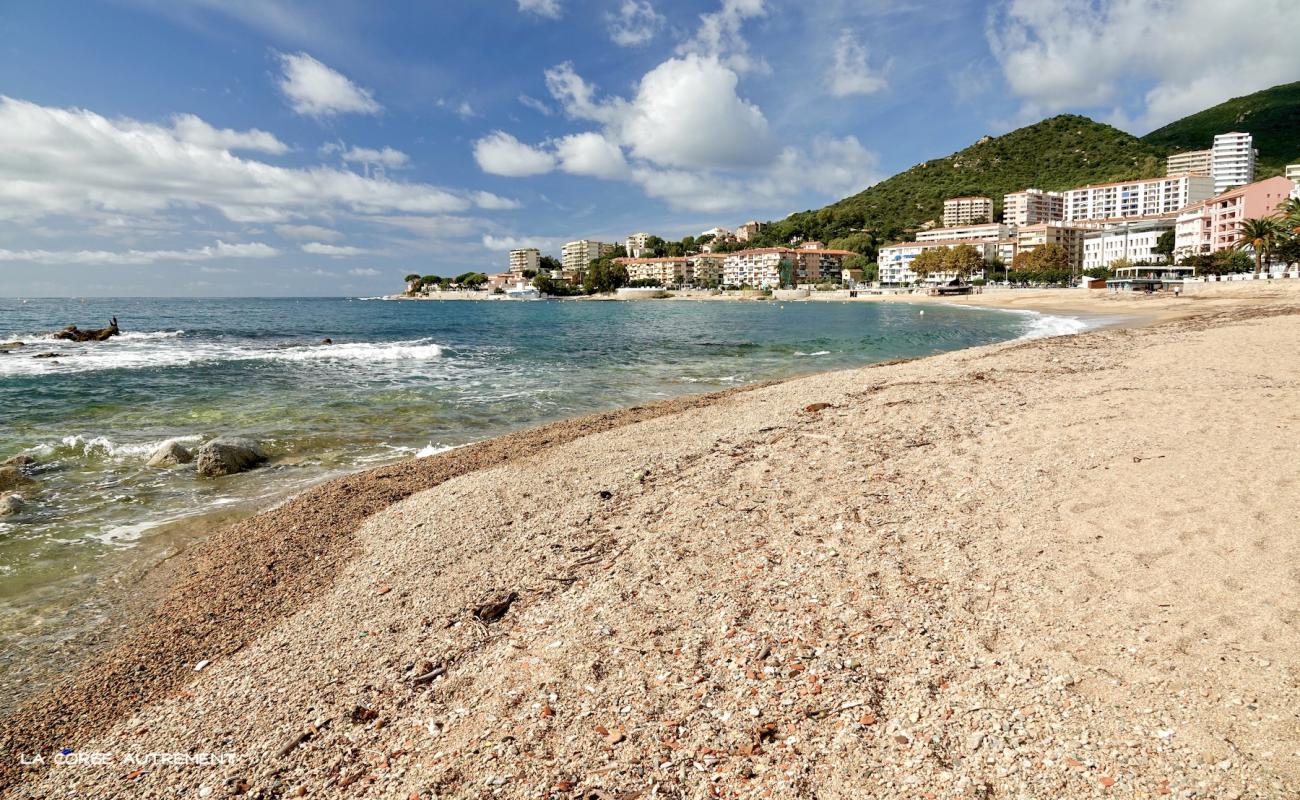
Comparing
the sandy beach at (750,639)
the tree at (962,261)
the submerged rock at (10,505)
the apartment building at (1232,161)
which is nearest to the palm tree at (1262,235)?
the tree at (962,261)

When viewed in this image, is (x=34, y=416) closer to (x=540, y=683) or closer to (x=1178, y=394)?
(x=540, y=683)

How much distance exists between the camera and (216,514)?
27.7 ft

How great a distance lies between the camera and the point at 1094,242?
443ft

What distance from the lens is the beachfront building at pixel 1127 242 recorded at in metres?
117

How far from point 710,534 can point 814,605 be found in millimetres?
1593

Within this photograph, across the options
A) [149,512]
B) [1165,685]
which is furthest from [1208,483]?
[149,512]

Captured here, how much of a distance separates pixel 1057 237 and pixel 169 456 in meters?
175

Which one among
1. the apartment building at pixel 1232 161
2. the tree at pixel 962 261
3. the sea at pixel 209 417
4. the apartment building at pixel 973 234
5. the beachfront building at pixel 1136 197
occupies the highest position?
the apartment building at pixel 1232 161

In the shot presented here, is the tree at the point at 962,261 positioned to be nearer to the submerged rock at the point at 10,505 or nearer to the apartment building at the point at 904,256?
the apartment building at the point at 904,256

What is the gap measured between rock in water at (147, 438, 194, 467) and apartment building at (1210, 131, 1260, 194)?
22225cm

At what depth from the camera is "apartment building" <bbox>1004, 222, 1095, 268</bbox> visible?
Result: 142875mm

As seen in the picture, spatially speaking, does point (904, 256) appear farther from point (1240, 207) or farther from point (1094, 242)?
point (1240, 207)

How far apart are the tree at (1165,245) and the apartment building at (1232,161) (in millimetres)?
73064

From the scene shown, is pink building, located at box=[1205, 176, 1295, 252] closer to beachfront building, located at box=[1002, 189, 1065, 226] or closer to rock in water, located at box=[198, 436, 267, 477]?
beachfront building, located at box=[1002, 189, 1065, 226]
